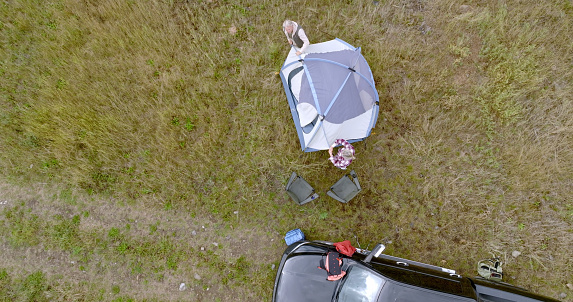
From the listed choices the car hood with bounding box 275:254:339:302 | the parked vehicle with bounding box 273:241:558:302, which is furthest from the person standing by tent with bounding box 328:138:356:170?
the car hood with bounding box 275:254:339:302

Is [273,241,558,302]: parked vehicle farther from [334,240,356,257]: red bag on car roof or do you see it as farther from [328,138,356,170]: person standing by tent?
[328,138,356,170]: person standing by tent

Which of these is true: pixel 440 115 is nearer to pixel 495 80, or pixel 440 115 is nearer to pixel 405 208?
pixel 495 80

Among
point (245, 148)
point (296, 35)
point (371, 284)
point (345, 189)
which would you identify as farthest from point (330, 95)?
point (371, 284)

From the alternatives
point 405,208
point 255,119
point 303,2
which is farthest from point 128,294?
point 303,2

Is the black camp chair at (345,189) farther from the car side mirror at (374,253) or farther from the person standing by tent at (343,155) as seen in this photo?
the car side mirror at (374,253)

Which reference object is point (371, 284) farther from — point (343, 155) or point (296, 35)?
point (296, 35)
